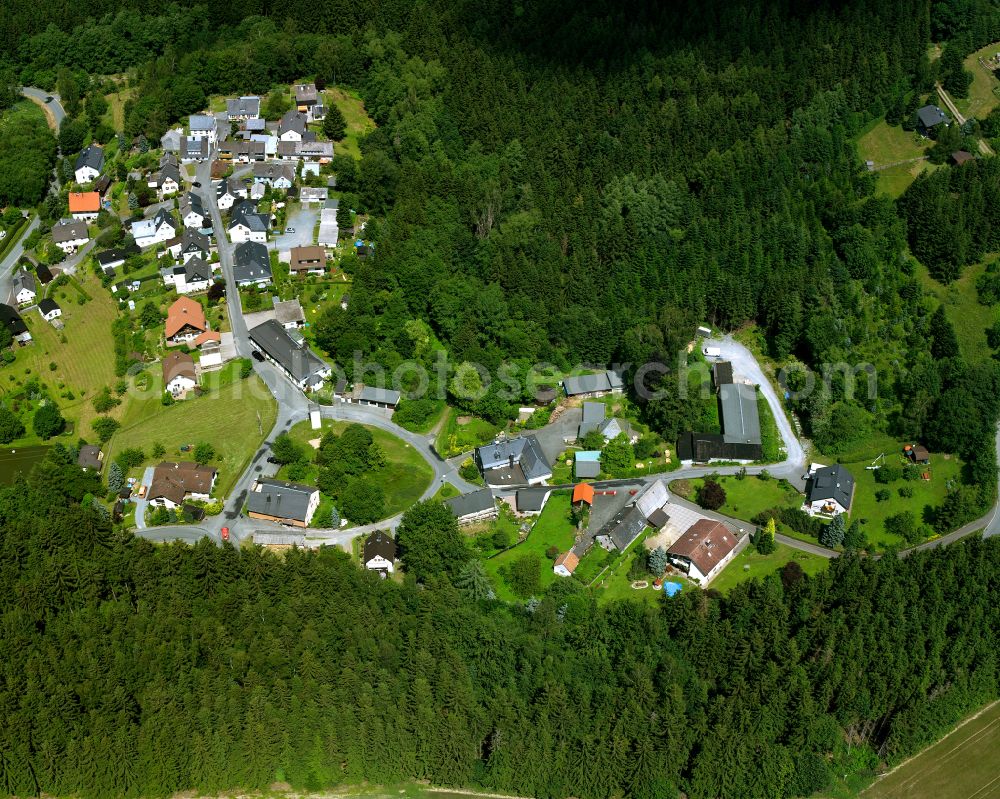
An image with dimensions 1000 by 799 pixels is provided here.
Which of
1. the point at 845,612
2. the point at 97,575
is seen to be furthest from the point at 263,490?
the point at 845,612

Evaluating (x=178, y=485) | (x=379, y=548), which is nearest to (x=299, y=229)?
(x=178, y=485)

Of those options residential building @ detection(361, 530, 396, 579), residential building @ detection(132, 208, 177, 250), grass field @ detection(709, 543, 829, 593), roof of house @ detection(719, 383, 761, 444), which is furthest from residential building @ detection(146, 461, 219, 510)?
roof of house @ detection(719, 383, 761, 444)

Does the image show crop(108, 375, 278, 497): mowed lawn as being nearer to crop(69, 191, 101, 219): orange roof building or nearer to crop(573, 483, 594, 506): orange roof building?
crop(573, 483, 594, 506): orange roof building

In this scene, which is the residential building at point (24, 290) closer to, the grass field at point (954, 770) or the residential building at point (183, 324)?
the residential building at point (183, 324)

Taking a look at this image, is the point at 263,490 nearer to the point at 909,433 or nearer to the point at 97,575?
the point at 97,575

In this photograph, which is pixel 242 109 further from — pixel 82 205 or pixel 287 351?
pixel 287 351
